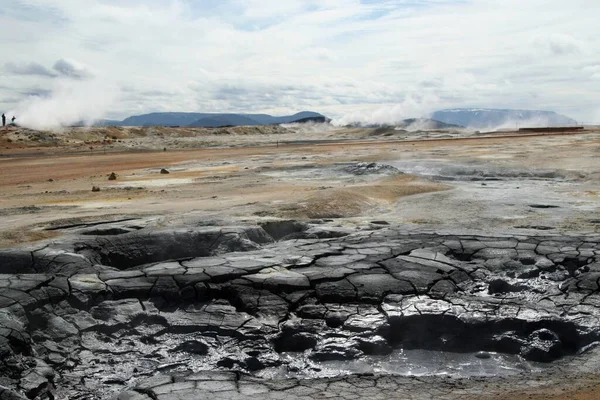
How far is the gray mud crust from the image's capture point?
4383 millimetres

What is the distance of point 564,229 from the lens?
807 cm

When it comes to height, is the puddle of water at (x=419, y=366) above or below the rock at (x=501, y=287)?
below

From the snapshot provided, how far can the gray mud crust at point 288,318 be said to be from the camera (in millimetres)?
4383

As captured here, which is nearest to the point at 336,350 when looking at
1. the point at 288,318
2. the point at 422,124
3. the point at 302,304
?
the point at 288,318

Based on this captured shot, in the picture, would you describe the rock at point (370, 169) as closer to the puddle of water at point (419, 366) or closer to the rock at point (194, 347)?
the puddle of water at point (419, 366)

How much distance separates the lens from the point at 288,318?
5297 mm

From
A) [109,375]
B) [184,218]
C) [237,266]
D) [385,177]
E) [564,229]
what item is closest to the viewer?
[109,375]

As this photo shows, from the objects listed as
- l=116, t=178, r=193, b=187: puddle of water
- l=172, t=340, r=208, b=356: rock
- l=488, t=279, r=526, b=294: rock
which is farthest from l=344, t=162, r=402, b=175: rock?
l=172, t=340, r=208, b=356: rock

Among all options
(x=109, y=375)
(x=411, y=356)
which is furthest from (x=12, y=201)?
(x=411, y=356)

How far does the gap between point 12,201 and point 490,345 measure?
37.2ft

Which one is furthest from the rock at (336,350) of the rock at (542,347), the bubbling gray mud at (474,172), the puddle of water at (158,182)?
the puddle of water at (158,182)

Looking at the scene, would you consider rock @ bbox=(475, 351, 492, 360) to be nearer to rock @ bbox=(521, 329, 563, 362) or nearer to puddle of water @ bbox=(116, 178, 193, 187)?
rock @ bbox=(521, 329, 563, 362)

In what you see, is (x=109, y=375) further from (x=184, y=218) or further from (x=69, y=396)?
(x=184, y=218)

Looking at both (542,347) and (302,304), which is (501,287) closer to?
(542,347)
